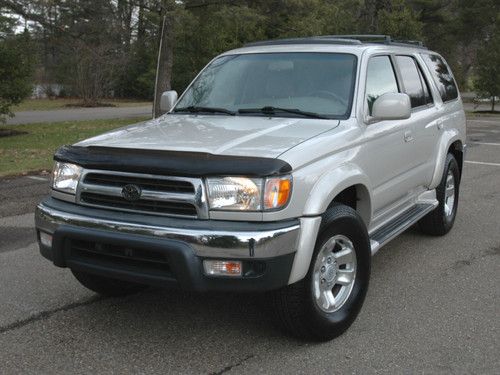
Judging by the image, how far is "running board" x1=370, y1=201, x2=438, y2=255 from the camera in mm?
4477

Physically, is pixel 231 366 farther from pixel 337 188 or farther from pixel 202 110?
pixel 202 110

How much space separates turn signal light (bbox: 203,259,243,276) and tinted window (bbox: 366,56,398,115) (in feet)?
5.98

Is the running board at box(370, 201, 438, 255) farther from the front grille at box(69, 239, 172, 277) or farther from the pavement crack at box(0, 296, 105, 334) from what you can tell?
the pavement crack at box(0, 296, 105, 334)

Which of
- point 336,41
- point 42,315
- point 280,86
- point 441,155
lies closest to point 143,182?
point 42,315

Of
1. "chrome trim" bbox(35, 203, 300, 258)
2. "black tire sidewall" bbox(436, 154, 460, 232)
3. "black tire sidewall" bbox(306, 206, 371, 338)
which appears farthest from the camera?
"black tire sidewall" bbox(436, 154, 460, 232)

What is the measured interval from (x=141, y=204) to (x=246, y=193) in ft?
2.10

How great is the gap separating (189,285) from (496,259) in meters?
3.38

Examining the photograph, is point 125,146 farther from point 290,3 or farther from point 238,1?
point 290,3

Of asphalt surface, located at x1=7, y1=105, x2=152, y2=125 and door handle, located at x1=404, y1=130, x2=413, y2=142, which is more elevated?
door handle, located at x1=404, y1=130, x2=413, y2=142

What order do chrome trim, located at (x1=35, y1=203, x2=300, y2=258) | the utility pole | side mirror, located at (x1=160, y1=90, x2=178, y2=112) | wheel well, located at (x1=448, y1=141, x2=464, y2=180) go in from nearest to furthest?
1. chrome trim, located at (x1=35, y1=203, x2=300, y2=258)
2. side mirror, located at (x1=160, y1=90, x2=178, y2=112)
3. wheel well, located at (x1=448, y1=141, x2=464, y2=180)
4. the utility pole

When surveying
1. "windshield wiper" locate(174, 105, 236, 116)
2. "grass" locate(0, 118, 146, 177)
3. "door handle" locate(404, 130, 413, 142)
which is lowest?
"grass" locate(0, 118, 146, 177)

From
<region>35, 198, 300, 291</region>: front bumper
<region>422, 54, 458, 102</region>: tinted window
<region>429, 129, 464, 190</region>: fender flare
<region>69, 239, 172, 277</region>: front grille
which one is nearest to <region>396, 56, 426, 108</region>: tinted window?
<region>422, 54, 458, 102</region>: tinted window

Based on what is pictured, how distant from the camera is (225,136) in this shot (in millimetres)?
3822

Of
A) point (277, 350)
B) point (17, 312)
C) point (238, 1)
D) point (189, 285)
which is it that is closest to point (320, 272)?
point (277, 350)
